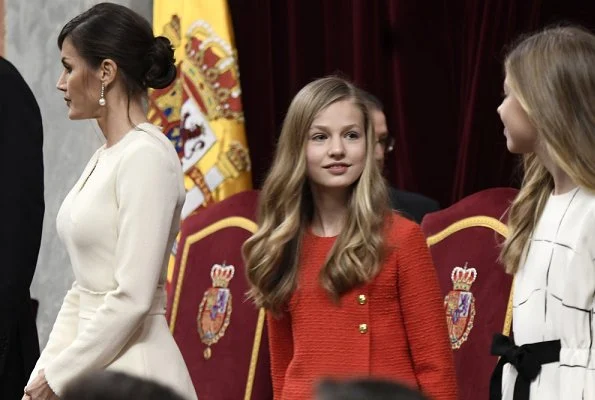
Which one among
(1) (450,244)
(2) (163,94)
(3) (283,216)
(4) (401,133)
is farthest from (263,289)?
(2) (163,94)

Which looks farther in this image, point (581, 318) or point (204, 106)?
point (204, 106)

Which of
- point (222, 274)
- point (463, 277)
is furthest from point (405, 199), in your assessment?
point (463, 277)

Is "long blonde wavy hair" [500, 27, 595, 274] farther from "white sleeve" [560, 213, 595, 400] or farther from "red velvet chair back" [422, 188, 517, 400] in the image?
"red velvet chair back" [422, 188, 517, 400]

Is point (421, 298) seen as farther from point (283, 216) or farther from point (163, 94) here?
point (163, 94)

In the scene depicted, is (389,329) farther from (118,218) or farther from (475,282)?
(118,218)

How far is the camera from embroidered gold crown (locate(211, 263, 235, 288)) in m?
4.16

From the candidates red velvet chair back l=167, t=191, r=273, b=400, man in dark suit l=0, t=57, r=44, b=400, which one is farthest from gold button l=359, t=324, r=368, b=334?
red velvet chair back l=167, t=191, r=273, b=400

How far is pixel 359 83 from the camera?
4.80 metres

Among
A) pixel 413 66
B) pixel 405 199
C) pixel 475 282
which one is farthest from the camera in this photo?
pixel 413 66

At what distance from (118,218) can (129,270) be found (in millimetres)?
128

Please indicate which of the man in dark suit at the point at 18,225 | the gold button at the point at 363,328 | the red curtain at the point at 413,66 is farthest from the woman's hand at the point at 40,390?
the red curtain at the point at 413,66

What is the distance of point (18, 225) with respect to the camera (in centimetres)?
337

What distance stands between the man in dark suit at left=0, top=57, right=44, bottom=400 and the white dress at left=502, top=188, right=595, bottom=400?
4.05ft

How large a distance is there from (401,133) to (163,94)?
1028mm
